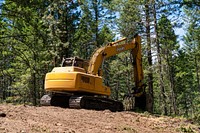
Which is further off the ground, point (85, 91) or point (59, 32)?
point (59, 32)


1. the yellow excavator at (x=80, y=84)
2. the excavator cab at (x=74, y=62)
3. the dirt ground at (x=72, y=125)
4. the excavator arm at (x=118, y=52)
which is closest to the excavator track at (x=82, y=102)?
the yellow excavator at (x=80, y=84)

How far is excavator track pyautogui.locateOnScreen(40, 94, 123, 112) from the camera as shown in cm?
1342

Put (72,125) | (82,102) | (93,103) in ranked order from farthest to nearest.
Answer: (93,103) < (82,102) < (72,125)

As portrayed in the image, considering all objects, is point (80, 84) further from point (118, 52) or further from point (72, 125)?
point (72, 125)

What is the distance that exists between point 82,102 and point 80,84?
79 centimetres

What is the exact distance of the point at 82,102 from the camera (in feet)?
43.9

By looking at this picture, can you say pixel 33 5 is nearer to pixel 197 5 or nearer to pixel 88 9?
pixel 197 5

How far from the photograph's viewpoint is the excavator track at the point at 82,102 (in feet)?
44.0

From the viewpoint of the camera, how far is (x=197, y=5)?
12641 millimetres

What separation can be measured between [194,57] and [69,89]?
29926mm

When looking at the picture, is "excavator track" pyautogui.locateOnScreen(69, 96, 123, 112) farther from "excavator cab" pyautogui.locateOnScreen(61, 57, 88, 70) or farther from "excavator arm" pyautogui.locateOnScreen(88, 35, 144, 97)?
"excavator cab" pyautogui.locateOnScreen(61, 57, 88, 70)

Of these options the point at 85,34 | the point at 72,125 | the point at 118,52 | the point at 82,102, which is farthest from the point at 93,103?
the point at 85,34

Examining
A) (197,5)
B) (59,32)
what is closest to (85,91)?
(197,5)

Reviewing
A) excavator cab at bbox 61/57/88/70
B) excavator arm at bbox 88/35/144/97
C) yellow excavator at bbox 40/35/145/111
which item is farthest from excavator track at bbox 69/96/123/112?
excavator cab at bbox 61/57/88/70
